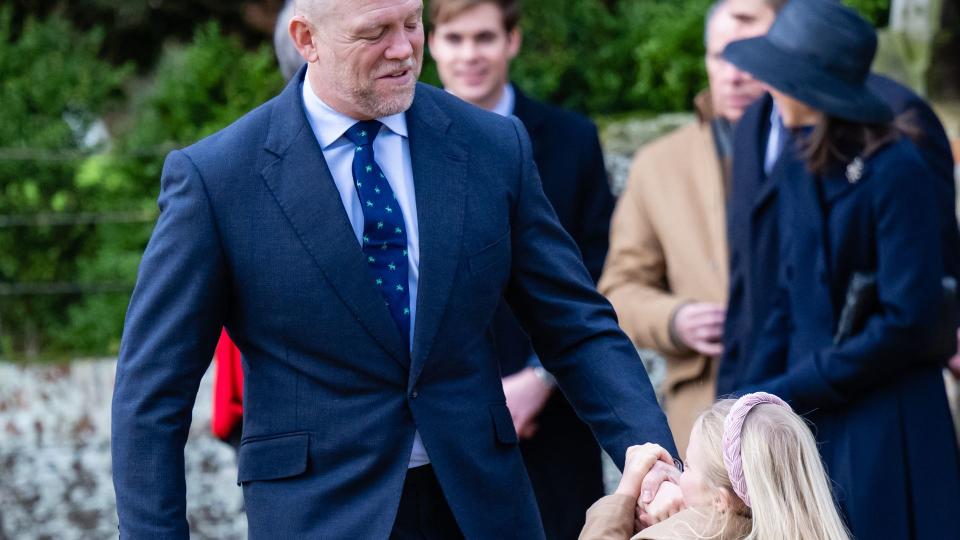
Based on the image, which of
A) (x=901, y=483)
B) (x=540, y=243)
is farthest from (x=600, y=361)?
(x=901, y=483)

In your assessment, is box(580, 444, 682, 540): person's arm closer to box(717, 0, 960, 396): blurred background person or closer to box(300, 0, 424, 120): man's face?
box(300, 0, 424, 120): man's face

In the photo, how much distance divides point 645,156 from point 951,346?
4.72ft

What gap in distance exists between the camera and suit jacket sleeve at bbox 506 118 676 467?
3.55 m

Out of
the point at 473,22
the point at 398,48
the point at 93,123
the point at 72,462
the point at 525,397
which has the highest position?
the point at 398,48

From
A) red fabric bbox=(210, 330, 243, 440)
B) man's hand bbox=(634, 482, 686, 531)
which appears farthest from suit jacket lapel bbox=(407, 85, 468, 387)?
red fabric bbox=(210, 330, 243, 440)

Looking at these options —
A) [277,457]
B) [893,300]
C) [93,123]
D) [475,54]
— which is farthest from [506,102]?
[93,123]

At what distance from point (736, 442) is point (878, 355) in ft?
4.48

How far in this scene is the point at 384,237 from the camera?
3.42 metres

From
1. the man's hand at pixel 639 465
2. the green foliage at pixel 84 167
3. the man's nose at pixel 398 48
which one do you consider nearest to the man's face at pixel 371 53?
the man's nose at pixel 398 48

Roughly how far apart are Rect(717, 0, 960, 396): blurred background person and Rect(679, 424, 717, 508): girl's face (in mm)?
1389

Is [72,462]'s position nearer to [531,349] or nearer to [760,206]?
[531,349]

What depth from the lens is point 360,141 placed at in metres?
3.46

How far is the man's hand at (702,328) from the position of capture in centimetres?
521

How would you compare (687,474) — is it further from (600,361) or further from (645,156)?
(645,156)
